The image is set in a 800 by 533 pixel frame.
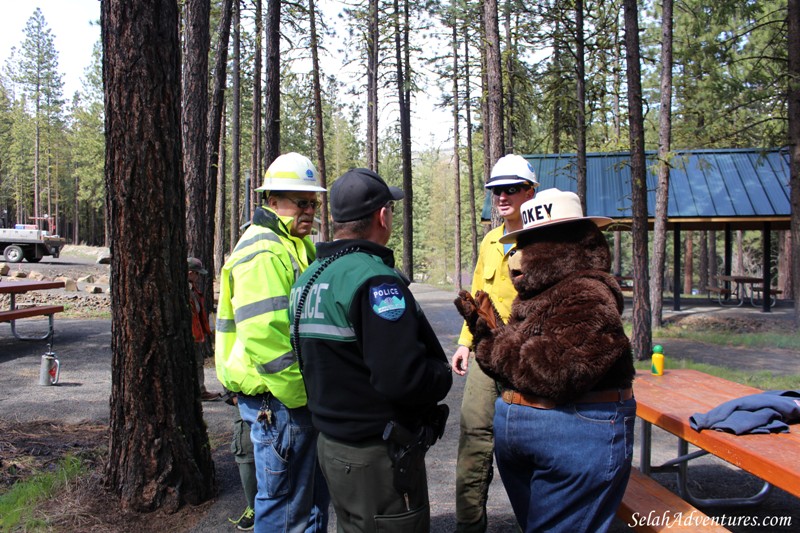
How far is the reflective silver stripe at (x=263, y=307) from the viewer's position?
2924 mm

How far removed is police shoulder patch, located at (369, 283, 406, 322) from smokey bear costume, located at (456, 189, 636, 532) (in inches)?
22.7

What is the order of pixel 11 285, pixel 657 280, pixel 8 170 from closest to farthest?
pixel 11 285 → pixel 657 280 → pixel 8 170

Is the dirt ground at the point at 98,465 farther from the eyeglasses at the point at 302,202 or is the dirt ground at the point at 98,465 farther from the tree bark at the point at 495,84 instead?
the tree bark at the point at 495,84

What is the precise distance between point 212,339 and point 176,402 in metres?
6.84

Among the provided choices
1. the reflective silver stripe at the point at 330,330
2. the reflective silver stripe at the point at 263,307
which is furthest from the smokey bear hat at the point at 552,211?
the reflective silver stripe at the point at 263,307

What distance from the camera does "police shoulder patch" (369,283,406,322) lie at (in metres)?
2.21

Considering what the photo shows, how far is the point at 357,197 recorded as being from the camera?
249 cm

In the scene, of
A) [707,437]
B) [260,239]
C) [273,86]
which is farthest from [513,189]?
[273,86]

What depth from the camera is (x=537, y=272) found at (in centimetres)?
251

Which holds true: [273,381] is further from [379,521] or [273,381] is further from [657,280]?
[657,280]

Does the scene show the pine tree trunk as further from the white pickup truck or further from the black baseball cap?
the white pickup truck

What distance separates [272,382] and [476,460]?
4.75 feet

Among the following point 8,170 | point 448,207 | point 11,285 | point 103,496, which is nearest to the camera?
point 103,496

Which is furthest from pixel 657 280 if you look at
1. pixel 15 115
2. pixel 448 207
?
pixel 15 115
